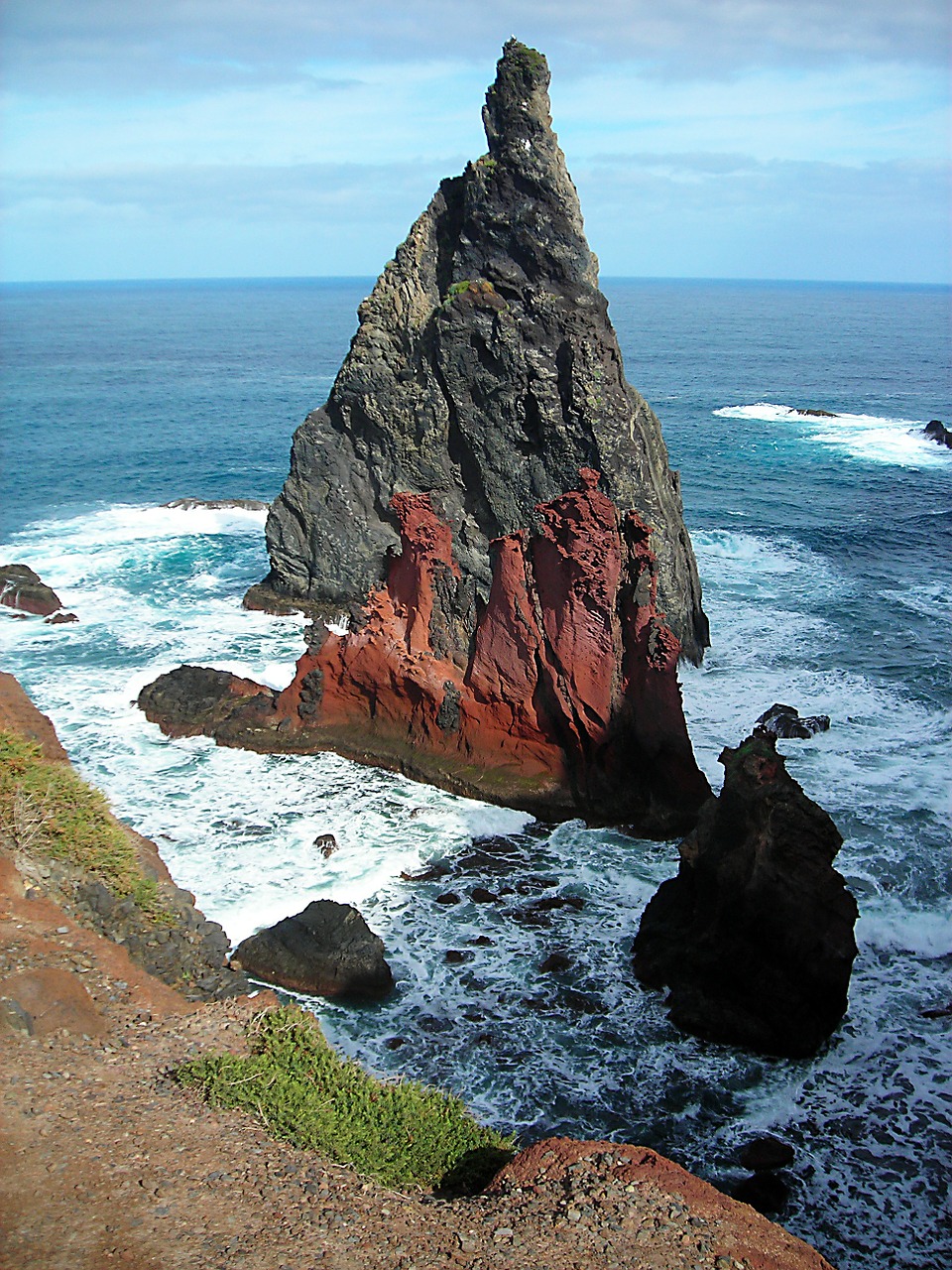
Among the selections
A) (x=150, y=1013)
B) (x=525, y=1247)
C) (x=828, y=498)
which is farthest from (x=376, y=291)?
(x=828, y=498)

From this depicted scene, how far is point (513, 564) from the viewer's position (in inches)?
914

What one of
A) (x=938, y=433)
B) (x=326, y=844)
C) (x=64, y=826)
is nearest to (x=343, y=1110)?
(x=64, y=826)

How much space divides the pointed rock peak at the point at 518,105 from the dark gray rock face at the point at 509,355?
33mm

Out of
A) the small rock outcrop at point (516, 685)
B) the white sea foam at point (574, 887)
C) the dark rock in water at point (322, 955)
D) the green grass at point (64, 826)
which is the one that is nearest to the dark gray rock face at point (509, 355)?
the small rock outcrop at point (516, 685)

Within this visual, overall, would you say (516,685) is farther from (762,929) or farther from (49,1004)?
(49,1004)

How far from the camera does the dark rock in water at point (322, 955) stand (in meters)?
17.4

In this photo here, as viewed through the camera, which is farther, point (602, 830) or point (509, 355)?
point (509, 355)

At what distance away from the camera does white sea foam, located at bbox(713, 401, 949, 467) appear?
61531 millimetres

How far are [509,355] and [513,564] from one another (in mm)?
4496

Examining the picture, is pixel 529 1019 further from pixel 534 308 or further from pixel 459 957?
pixel 534 308

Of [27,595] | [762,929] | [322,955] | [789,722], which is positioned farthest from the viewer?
[27,595]

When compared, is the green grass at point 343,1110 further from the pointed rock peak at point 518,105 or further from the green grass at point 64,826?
the pointed rock peak at point 518,105

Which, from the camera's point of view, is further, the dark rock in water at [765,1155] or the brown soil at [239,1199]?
the dark rock in water at [765,1155]

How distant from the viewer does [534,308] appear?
23.2 m
